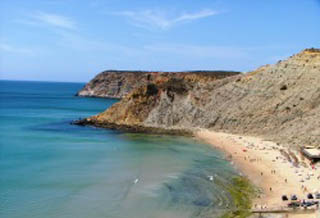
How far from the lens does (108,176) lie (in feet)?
111

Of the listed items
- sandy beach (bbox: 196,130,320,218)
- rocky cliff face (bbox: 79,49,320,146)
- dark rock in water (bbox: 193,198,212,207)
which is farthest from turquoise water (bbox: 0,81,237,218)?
rocky cliff face (bbox: 79,49,320,146)

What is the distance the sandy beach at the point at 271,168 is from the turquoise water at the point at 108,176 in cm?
232

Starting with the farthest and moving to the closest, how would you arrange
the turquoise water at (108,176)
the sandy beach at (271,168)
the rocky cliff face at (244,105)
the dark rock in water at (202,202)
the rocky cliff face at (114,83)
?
the rocky cliff face at (114,83) < the rocky cliff face at (244,105) < the sandy beach at (271,168) < the dark rock in water at (202,202) < the turquoise water at (108,176)

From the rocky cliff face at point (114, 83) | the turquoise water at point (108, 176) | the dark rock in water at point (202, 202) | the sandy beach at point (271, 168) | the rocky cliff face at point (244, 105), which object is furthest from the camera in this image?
the rocky cliff face at point (114, 83)

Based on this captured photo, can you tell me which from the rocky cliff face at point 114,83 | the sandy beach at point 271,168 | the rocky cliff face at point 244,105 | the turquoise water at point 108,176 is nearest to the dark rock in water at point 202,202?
the turquoise water at point 108,176

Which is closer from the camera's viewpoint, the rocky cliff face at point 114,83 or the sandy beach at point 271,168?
the sandy beach at point 271,168

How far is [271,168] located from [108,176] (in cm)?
1675

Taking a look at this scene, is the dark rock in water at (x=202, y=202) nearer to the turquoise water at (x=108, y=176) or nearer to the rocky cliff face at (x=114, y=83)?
the turquoise water at (x=108, y=176)

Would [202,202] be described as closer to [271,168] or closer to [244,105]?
[271,168]

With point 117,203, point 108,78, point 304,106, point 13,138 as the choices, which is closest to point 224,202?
point 117,203

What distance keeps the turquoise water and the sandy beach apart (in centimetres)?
232

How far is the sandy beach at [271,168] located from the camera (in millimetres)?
27500

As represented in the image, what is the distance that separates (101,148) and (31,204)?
21559 mm

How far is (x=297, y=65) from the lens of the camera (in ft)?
193
